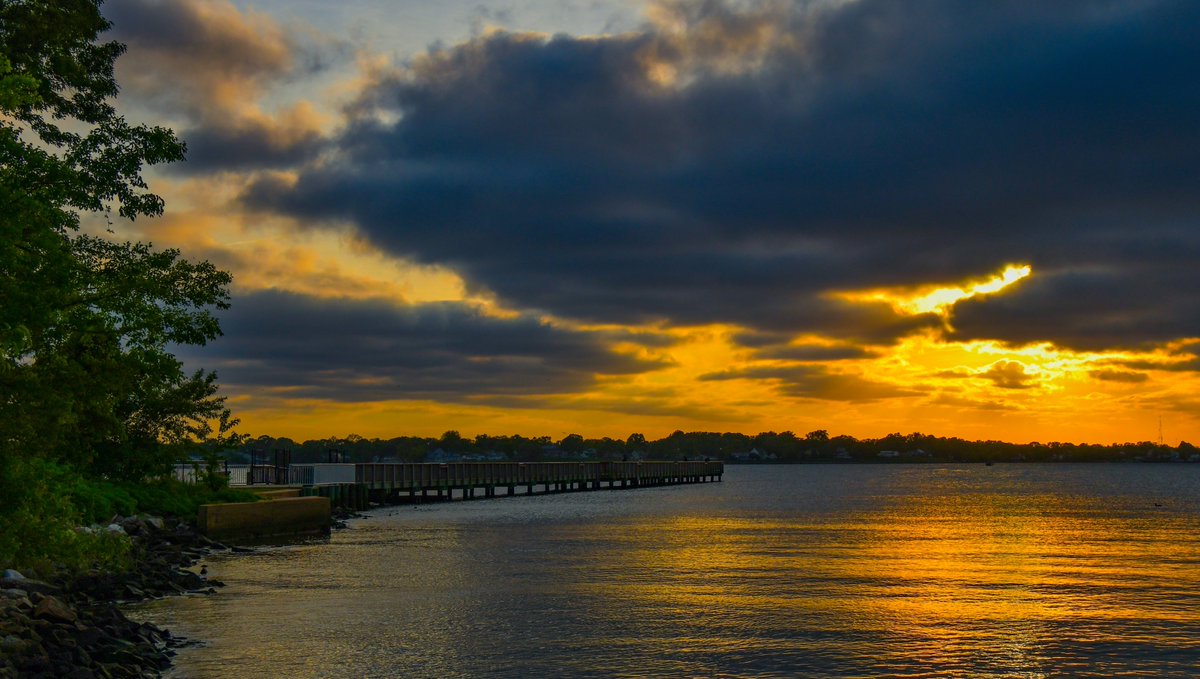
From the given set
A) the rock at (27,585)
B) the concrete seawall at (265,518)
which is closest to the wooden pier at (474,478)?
the concrete seawall at (265,518)

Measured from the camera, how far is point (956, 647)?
22.7 meters

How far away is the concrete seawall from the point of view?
45.2 meters

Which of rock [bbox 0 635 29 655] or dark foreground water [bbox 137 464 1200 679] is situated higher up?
rock [bbox 0 635 29 655]

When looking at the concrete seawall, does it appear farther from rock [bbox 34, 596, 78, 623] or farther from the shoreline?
rock [bbox 34, 596, 78, 623]

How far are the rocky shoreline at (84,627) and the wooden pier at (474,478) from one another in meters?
38.1

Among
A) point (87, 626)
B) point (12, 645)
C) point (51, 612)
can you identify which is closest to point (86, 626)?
point (87, 626)

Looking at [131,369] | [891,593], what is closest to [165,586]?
[131,369]

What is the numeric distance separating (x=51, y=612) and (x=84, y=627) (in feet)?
2.41

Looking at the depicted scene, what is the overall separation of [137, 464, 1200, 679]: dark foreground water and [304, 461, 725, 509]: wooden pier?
27255 millimetres

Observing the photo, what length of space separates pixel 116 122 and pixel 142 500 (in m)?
19.4

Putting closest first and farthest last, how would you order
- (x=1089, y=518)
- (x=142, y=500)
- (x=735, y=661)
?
(x=735, y=661)
(x=142, y=500)
(x=1089, y=518)

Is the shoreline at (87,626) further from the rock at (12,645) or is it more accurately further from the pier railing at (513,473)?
the pier railing at (513,473)

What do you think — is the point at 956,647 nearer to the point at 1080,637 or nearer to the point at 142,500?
the point at 1080,637

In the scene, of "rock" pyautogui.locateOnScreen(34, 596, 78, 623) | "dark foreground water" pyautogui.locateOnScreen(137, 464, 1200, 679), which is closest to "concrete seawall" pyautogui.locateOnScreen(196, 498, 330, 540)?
"dark foreground water" pyautogui.locateOnScreen(137, 464, 1200, 679)
